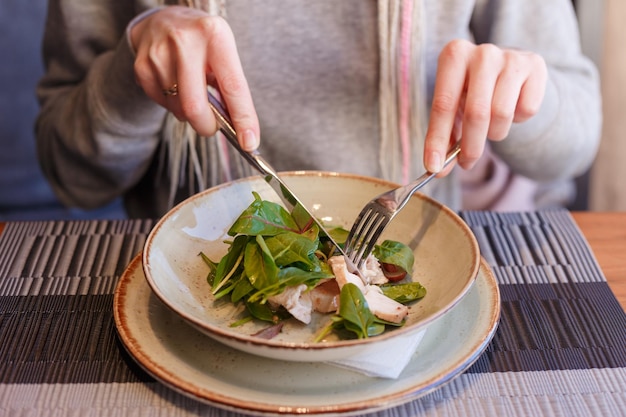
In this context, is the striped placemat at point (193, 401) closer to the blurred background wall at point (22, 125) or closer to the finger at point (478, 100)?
the finger at point (478, 100)

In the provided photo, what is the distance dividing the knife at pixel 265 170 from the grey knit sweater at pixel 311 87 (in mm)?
340

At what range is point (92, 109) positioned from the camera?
124cm

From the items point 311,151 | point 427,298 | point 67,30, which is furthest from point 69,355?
point 67,30

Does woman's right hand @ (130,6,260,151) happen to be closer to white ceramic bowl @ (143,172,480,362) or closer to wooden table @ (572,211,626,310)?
white ceramic bowl @ (143,172,480,362)

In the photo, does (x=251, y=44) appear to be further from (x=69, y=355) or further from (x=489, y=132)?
(x=69, y=355)

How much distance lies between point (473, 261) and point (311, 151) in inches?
24.6

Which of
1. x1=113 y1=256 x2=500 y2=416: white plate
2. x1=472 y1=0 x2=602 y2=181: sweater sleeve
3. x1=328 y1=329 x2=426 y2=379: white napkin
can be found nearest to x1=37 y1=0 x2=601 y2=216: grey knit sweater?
x1=472 y1=0 x2=602 y2=181: sweater sleeve

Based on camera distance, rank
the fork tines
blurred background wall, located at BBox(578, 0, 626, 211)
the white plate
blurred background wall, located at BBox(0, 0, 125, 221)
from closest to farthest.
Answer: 1. the white plate
2. the fork tines
3. blurred background wall, located at BBox(578, 0, 626, 211)
4. blurred background wall, located at BBox(0, 0, 125, 221)

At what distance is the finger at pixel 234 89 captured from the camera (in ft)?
2.85

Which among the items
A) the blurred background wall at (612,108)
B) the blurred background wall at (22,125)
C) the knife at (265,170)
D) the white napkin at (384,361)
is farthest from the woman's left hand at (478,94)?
the blurred background wall at (22,125)

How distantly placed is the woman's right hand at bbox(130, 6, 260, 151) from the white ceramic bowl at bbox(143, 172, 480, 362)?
12 cm

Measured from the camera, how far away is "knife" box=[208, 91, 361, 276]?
864 mm

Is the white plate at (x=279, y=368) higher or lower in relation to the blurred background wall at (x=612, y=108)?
higher

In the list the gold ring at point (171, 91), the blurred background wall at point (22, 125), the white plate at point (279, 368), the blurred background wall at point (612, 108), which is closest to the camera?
the white plate at point (279, 368)
